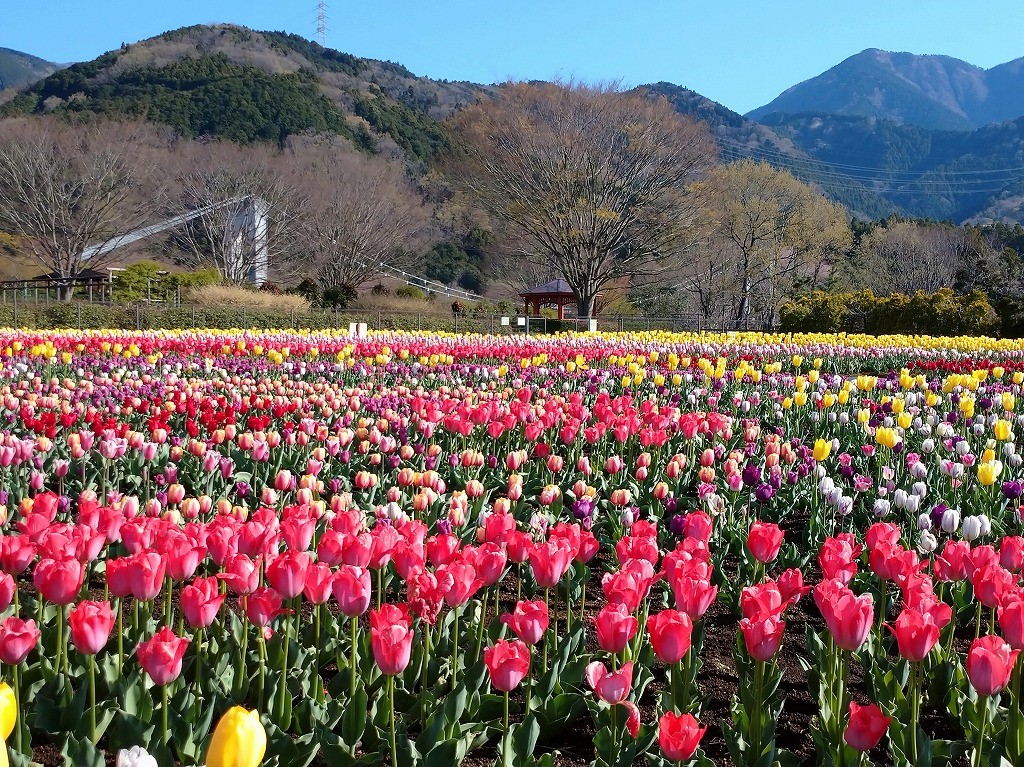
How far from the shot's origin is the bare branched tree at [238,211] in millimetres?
39844

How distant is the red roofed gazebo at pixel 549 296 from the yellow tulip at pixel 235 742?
3613 cm

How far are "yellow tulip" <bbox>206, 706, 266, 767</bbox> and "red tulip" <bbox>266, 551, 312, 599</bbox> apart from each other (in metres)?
0.83

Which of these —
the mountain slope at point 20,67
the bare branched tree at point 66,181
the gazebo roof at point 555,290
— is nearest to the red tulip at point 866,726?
the gazebo roof at point 555,290

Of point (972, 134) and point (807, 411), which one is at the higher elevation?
point (972, 134)

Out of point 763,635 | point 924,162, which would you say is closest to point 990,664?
point 763,635

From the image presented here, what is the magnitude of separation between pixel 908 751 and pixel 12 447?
3.45 meters

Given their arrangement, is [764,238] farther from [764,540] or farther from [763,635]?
[763,635]

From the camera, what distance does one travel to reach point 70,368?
8.75 metres

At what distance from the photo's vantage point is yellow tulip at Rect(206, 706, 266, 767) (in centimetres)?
102

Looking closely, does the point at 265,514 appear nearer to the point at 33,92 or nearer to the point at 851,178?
the point at 33,92

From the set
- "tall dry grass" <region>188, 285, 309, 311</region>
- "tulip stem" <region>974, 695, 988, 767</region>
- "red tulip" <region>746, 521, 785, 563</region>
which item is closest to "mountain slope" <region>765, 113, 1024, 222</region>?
"tall dry grass" <region>188, 285, 309, 311</region>

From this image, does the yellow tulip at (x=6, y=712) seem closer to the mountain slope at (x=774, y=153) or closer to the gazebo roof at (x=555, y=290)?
the gazebo roof at (x=555, y=290)

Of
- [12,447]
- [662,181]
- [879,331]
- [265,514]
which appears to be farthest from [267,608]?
[662,181]

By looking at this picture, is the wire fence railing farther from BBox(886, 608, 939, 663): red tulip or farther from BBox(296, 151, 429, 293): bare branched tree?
BBox(886, 608, 939, 663): red tulip
